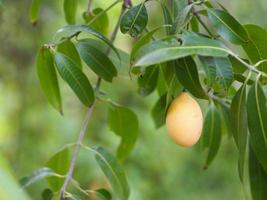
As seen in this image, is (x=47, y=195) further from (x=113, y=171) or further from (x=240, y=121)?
(x=240, y=121)

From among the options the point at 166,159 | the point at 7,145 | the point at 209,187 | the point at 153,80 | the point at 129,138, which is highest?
the point at 153,80

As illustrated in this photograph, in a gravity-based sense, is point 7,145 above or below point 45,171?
below

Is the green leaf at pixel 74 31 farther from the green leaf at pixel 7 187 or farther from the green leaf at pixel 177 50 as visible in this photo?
the green leaf at pixel 7 187

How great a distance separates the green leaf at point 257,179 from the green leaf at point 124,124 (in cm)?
33

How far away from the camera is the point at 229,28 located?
712mm

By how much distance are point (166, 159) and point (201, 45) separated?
6.10ft

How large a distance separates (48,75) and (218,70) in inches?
13.4

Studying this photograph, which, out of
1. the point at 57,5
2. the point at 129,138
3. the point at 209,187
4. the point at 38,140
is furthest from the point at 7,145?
the point at 129,138

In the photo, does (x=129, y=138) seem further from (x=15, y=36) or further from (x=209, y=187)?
(x=209, y=187)

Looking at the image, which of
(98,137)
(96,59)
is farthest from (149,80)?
(98,137)

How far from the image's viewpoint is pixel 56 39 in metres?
0.79

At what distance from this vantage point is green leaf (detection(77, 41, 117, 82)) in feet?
2.75

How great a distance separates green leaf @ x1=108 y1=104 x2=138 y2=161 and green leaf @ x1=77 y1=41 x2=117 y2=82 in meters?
0.18

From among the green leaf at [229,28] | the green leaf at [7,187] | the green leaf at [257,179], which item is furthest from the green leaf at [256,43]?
the green leaf at [7,187]
